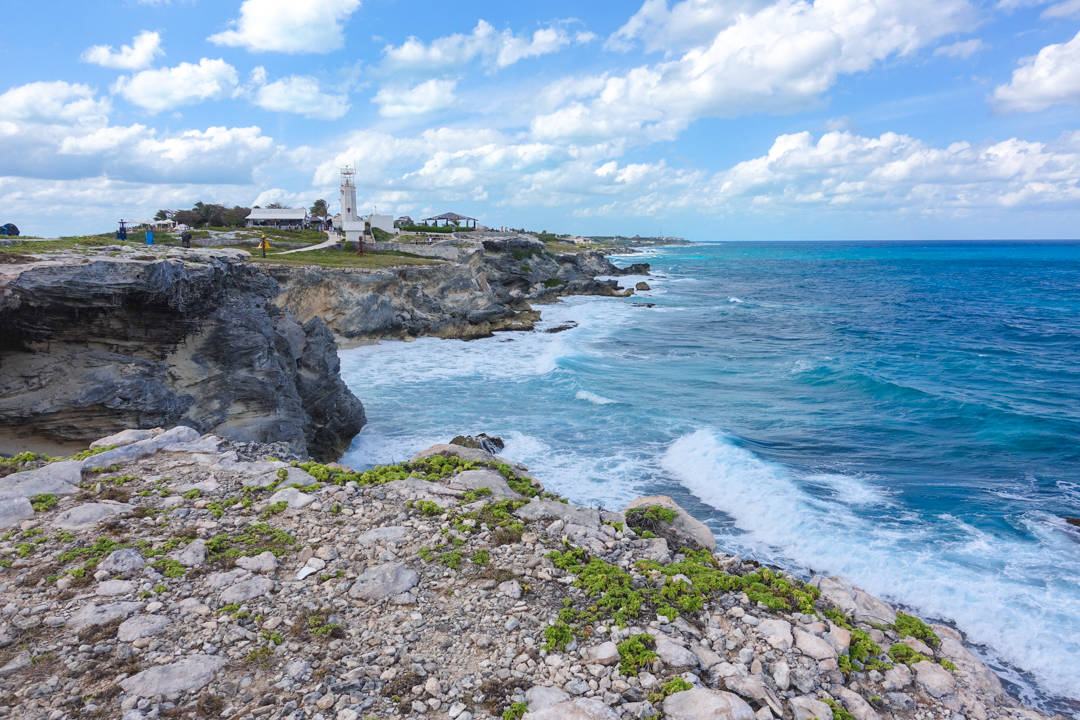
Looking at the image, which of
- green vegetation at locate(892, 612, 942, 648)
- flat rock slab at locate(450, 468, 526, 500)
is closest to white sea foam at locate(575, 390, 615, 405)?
flat rock slab at locate(450, 468, 526, 500)

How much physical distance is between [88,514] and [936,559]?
15.9 m

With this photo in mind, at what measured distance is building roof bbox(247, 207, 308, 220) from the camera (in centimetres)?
7375

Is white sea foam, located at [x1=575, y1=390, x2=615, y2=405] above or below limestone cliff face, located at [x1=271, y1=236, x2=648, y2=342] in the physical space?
below

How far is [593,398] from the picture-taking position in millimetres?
26156

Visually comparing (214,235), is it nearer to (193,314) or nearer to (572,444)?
(193,314)

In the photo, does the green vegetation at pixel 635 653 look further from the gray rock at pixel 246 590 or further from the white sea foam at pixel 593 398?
the white sea foam at pixel 593 398

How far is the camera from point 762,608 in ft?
23.6

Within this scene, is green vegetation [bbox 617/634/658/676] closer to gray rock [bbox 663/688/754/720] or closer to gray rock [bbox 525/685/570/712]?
gray rock [bbox 663/688/754/720]

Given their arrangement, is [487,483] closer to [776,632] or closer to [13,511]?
[776,632]

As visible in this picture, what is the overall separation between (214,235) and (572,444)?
4336 cm

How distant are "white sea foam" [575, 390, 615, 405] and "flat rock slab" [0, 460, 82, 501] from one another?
61.8 ft

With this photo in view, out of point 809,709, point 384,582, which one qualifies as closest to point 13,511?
point 384,582

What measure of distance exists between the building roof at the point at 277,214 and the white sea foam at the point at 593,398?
62.1 m

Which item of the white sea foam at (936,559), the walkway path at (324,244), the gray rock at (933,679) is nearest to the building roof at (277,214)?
the walkway path at (324,244)
